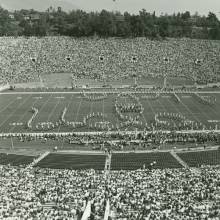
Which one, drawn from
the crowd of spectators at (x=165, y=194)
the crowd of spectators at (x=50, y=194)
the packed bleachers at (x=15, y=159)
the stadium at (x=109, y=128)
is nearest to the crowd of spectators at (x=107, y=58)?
the stadium at (x=109, y=128)

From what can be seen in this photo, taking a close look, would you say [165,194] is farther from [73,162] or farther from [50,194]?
[73,162]

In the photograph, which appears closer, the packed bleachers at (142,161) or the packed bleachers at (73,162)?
the packed bleachers at (142,161)

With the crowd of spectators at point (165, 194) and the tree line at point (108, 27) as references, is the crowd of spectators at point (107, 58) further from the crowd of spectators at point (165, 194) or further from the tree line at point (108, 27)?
the crowd of spectators at point (165, 194)

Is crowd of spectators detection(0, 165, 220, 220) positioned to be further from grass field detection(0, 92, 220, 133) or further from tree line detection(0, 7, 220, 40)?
tree line detection(0, 7, 220, 40)

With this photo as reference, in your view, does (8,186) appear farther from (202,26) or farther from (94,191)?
(202,26)

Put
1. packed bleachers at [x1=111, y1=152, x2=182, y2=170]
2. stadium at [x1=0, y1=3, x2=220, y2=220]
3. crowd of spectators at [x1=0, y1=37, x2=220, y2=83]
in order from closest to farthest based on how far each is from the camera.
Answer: stadium at [x1=0, y1=3, x2=220, y2=220] < packed bleachers at [x1=111, y1=152, x2=182, y2=170] < crowd of spectators at [x1=0, y1=37, x2=220, y2=83]

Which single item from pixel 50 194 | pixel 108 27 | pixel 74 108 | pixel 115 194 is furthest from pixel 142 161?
pixel 108 27

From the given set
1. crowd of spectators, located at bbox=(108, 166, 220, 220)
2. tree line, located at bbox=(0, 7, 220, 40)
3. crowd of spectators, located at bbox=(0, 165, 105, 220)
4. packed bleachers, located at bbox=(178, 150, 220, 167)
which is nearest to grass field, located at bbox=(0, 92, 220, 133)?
packed bleachers, located at bbox=(178, 150, 220, 167)
